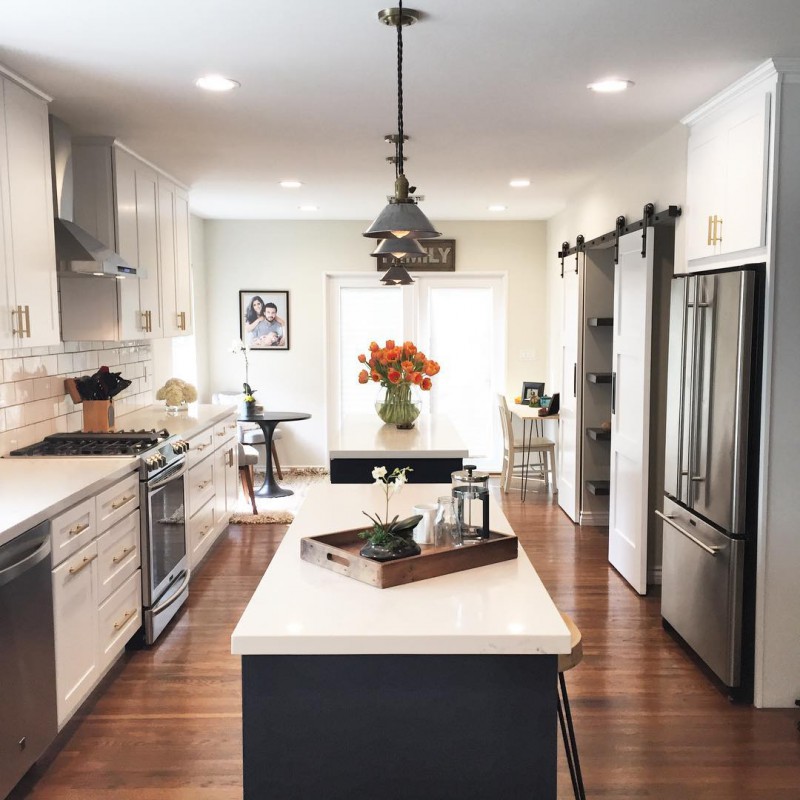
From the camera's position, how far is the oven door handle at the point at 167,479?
382 cm

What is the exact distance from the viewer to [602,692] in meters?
3.40

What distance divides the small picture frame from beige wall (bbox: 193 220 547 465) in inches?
13.5

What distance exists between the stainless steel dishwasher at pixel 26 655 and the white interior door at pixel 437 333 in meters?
5.51

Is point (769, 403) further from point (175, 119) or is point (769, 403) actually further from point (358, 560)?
point (175, 119)

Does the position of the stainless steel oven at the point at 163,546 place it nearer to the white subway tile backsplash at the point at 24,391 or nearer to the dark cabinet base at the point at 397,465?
the white subway tile backsplash at the point at 24,391

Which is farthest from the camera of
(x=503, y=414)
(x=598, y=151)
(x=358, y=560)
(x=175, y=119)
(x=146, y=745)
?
(x=503, y=414)

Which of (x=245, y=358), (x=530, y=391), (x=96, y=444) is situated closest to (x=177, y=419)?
(x=96, y=444)

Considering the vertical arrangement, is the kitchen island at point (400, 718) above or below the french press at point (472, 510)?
below

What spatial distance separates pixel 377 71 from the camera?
322 cm

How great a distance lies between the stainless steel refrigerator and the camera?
319cm

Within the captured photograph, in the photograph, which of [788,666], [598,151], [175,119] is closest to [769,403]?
[788,666]

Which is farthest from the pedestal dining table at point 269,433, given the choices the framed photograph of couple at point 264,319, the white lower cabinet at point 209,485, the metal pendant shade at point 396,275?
the metal pendant shade at point 396,275

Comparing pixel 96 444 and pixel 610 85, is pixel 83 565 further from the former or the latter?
pixel 610 85

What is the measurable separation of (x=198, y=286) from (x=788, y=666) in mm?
6100
